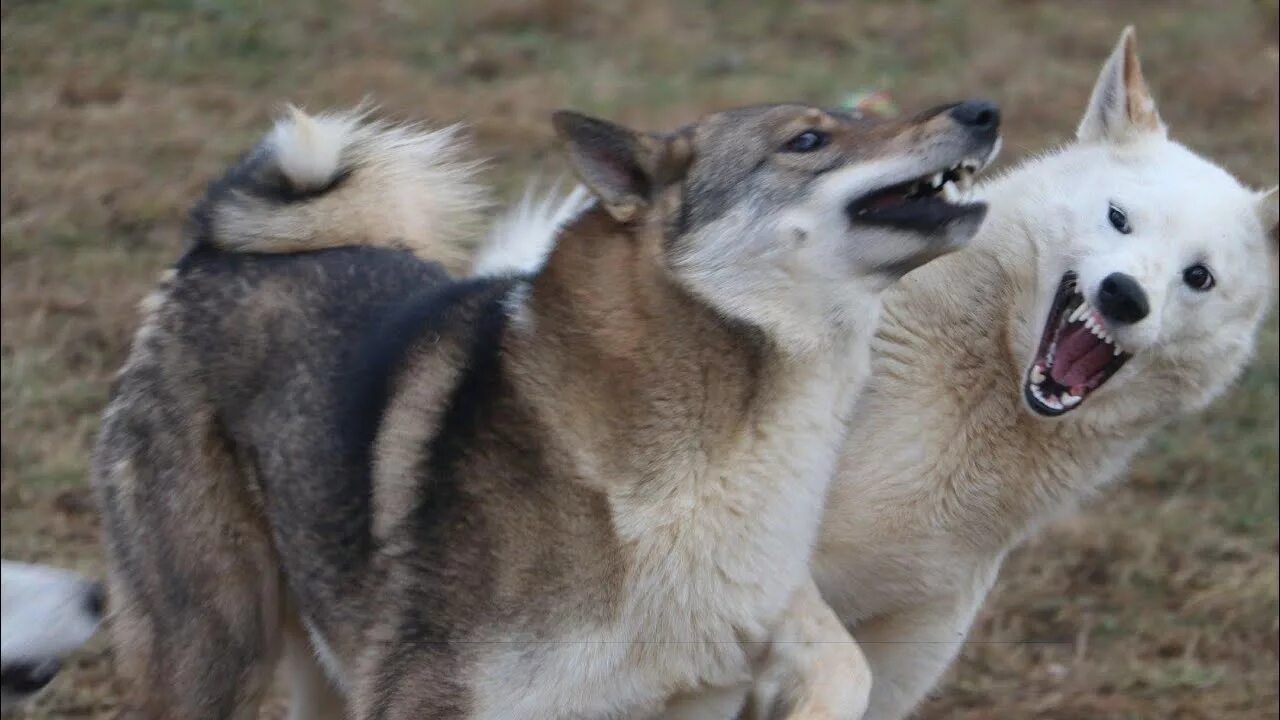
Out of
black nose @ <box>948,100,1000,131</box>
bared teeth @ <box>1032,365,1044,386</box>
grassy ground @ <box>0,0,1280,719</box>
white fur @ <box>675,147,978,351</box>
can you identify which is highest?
black nose @ <box>948,100,1000,131</box>

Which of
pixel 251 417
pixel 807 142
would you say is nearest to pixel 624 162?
pixel 807 142

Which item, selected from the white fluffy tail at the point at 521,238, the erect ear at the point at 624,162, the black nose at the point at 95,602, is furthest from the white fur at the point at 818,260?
the black nose at the point at 95,602

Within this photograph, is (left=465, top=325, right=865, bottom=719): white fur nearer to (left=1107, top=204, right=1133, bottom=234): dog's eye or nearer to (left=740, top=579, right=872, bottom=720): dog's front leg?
(left=740, top=579, right=872, bottom=720): dog's front leg

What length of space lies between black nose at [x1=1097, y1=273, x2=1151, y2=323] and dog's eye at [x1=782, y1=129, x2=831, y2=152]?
2.68ft

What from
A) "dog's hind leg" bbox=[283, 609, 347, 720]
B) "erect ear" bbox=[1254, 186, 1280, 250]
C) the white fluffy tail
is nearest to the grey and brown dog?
"dog's hind leg" bbox=[283, 609, 347, 720]

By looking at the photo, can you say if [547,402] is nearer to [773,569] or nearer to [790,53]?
[773,569]

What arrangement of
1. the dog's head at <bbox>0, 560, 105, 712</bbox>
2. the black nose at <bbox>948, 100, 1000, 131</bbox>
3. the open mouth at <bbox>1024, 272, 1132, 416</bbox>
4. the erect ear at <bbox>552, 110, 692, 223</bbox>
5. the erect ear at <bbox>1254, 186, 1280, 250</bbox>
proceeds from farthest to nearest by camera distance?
1. the erect ear at <bbox>1254, 186, 1280, 250</bbox>
2. the dog's head at <bbox>0, 560, 105, 712</bbox>
3. the open mouth at <bbox>1024, 272, 1132, 416</bbox>
4. the erect ear at <bbox>552, 110, 692, 223</bbox>
5. the black nose at <bbox>948, 100, 1000, 131</bbox>

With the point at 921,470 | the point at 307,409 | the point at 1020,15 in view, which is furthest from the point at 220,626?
the point at 1020,15

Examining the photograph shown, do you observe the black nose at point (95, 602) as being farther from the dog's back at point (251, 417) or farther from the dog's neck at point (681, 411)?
the dog's neck at point (681, 411)

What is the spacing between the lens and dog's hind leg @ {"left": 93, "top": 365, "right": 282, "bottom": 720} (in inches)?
152

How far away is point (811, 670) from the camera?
341 cm

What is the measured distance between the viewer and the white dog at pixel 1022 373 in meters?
3.95

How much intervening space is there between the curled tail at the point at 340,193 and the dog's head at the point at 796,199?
37.1 inches

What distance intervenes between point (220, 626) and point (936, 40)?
7179 millimetres
